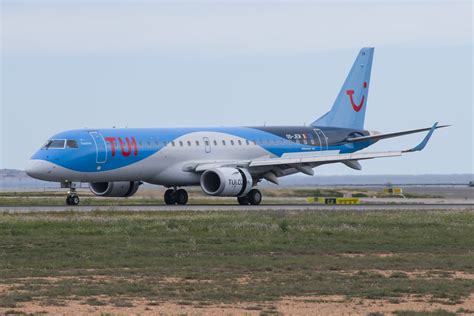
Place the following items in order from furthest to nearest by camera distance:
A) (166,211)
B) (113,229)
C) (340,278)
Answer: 1. (166,211)
2. (113,229)
3. (340,278)

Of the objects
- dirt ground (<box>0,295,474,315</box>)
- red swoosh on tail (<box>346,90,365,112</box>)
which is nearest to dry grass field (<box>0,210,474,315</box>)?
dirt ground (<box>0,295,474,315</box>)

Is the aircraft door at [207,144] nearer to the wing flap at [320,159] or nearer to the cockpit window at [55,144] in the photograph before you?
the wing flap at [320,159]

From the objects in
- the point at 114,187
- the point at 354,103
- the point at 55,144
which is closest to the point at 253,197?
the point at 114,187

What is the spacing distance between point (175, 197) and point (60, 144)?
7.79 meters

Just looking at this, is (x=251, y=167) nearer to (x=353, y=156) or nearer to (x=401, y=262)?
(x=353, y=156)

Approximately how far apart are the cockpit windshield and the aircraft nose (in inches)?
38.6

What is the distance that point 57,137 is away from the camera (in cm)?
5516

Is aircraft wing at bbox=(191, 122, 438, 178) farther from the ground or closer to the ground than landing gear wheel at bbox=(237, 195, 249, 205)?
farther from the ground

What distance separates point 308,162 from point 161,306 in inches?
1527

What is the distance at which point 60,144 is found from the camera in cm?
5462

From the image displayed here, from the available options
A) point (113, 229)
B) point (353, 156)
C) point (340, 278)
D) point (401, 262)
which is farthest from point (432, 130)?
point (340, 278)

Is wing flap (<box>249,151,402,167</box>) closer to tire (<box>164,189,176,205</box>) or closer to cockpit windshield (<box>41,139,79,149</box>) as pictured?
tire (<box>164,189,176,205</box>)

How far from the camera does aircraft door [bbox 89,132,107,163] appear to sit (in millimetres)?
54594

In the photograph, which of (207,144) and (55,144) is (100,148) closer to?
(55,144)
